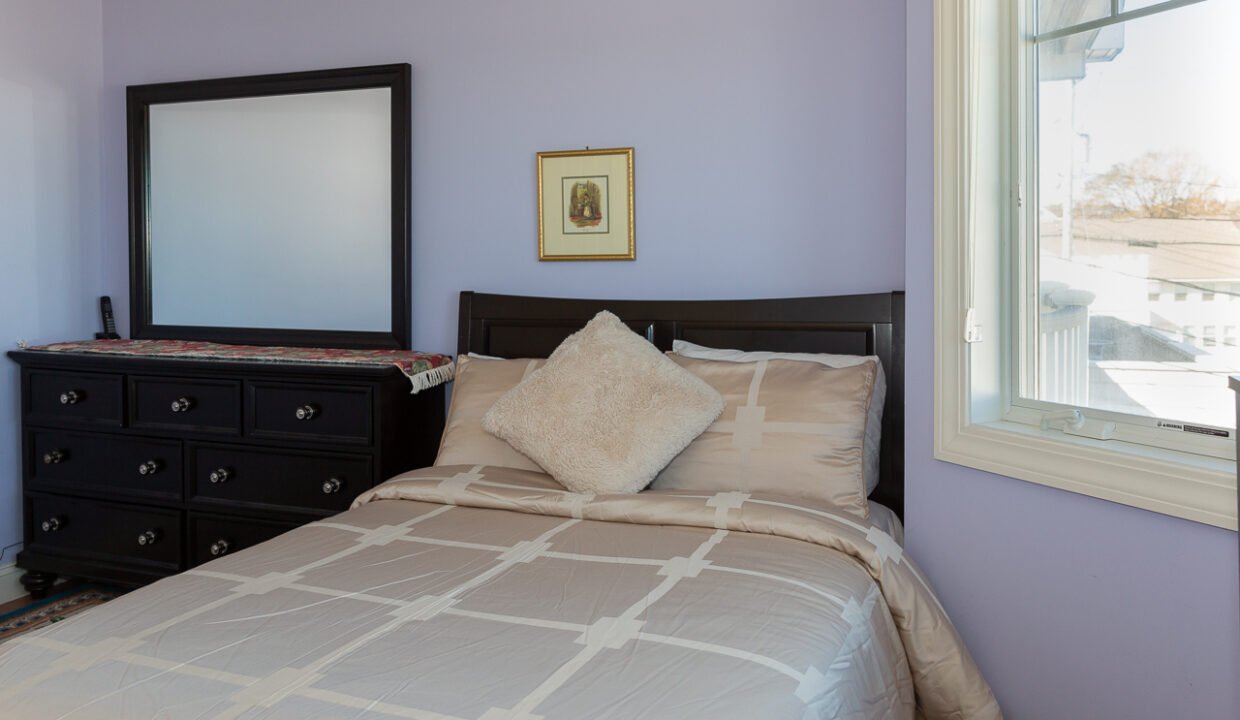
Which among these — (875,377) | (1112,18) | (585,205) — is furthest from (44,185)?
(1112,18)

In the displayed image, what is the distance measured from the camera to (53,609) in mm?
3338

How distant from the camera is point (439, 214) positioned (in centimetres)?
332

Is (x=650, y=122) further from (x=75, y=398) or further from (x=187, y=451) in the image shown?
→ (x=75, y=398)

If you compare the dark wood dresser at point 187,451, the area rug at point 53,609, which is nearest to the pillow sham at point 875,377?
the dark wood dresser at point 187,451

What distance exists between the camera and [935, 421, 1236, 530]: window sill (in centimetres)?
157

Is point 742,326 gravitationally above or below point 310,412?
above

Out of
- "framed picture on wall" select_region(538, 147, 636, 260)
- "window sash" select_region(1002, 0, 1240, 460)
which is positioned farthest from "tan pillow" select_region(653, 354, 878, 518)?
"framed picture on wall" select_region(538, 147, 636, 260)

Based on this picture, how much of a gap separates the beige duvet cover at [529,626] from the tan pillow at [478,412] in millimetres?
228

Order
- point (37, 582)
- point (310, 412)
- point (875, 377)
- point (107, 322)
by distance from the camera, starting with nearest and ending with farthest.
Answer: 1. point (875, 377)
2. point (310, 412)
3. point (37, 582)
4. point (107, 322)

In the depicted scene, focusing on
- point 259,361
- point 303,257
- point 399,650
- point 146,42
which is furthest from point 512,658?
point 146,42

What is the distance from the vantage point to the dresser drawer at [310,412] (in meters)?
2.92

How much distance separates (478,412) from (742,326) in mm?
828

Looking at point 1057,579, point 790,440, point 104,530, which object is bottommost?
point 104,530

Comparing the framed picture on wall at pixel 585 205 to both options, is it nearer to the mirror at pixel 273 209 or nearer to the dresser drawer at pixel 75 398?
the mirror at pixel 273 209
